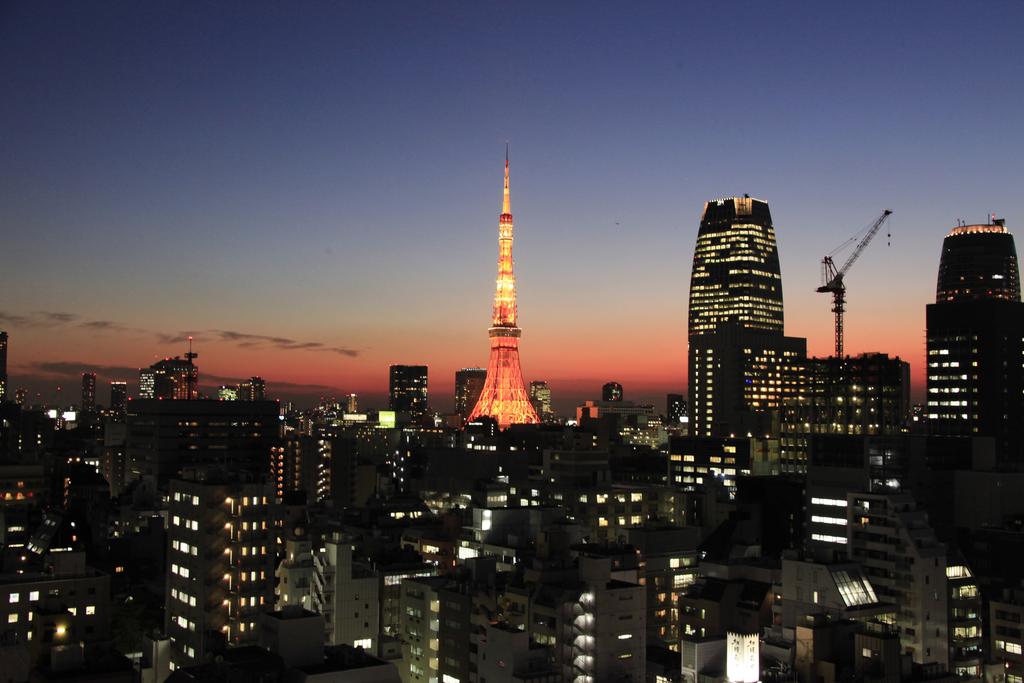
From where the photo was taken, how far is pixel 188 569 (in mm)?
35406

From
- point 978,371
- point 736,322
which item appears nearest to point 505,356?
point 978,371

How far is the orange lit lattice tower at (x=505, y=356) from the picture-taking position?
9669 centimetres

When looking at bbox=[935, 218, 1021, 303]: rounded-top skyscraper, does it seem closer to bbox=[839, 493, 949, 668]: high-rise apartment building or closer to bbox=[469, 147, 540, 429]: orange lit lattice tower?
bbox=[469, 147, 540, 429]: orange lit lattice tower

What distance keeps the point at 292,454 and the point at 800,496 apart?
49.7 meters

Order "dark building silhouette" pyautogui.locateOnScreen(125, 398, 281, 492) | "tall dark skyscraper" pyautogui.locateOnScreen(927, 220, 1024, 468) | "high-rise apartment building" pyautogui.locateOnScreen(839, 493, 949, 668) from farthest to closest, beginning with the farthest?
"tall dark skyscraper" pyautogui.locateOnScreen(927, 220, 1024, 468) → "dark building silhouette" pyautogui.locateOnScreen(125, 398, 281, 492) → "high-rise apartment building" pyautogui.locateOnScreen(839, 493, 949, 668)

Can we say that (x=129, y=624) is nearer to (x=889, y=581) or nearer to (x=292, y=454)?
Answer: (x=889, y=581)

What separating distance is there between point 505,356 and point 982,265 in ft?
177

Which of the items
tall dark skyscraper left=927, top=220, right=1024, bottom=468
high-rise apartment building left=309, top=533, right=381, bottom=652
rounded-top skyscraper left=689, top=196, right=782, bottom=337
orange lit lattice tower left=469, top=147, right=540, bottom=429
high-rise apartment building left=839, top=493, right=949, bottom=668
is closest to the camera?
high-rise apartment building left=839, top=493, right=949, bottom=668

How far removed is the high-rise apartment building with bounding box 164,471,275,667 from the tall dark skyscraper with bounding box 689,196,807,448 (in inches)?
3901

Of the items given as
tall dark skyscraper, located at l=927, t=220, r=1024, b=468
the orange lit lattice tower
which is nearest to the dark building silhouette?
the orange lit lattice tower

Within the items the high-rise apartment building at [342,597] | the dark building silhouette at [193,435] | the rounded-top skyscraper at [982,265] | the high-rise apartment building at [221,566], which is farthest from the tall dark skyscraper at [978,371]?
the high-rise apartment building at [221,566]

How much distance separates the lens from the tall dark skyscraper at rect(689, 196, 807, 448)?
437 feet

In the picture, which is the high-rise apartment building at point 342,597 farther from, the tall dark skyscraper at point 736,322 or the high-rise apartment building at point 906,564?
the tall dark skyscraper at point 736,322

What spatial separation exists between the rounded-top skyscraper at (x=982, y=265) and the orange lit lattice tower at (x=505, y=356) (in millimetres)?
48969
